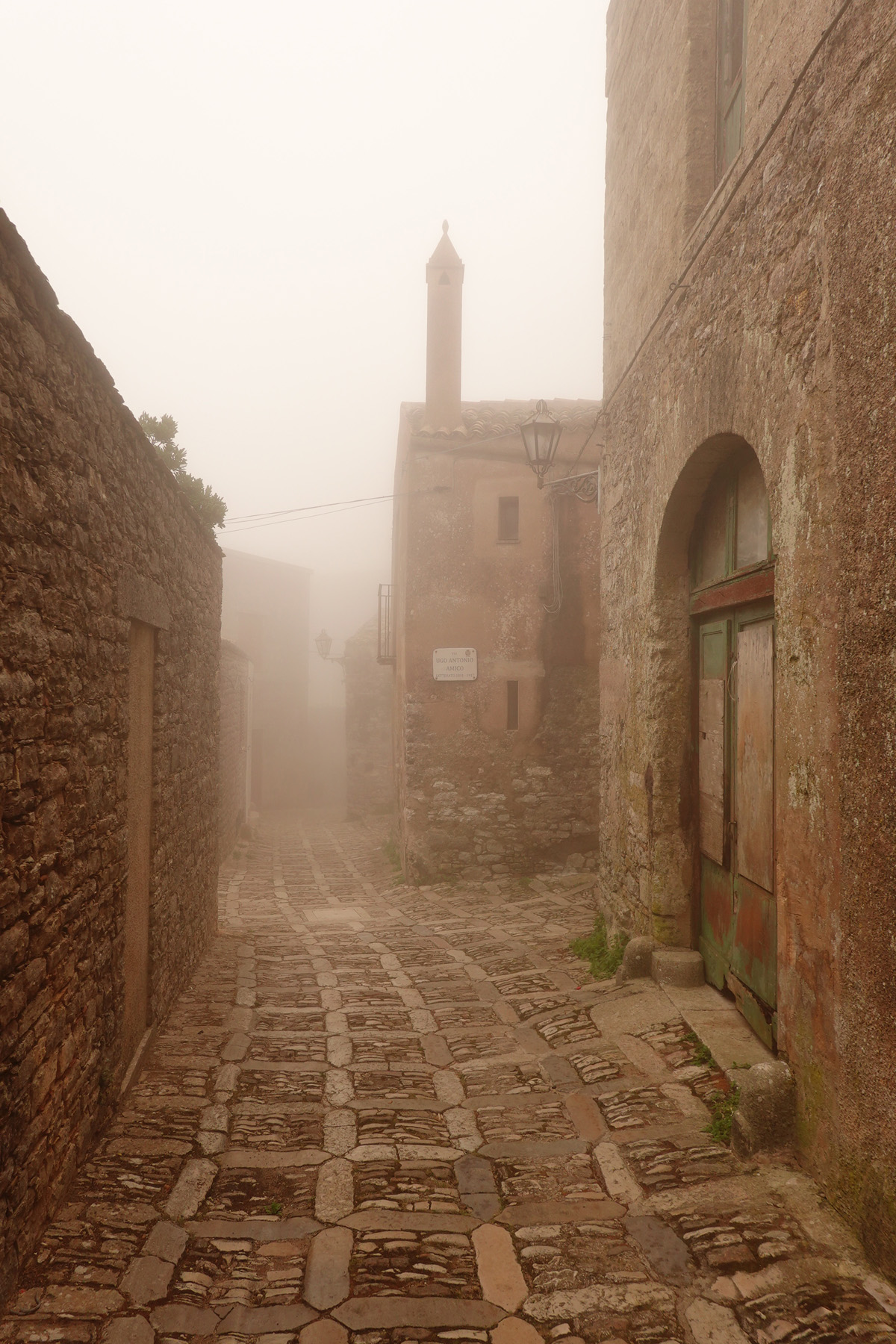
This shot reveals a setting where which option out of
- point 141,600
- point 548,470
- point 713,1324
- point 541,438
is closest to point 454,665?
point 548,470

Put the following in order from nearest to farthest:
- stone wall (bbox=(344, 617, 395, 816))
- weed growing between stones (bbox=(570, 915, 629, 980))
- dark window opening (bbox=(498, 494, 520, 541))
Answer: weed growing between stones (bbox=(570, 915, 629, 980)) < dark window opening (bbox=(498, 494, 520, 541)) < stone wall (bbox=(344, 617, 395, 816))

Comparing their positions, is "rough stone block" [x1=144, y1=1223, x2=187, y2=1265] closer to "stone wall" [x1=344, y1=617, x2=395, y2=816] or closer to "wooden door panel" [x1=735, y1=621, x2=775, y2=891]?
"wooden door panel" [x1=735, y1=621, x2=775, y2=891]

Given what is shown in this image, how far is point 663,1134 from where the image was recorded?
3.54 metres

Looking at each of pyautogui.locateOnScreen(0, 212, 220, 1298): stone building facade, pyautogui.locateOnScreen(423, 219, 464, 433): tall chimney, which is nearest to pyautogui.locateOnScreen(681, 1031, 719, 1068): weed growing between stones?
pyautogui.locateOnScreen(0, 212, 220, 1298): stone building facade

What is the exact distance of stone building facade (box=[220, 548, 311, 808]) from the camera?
22.7m

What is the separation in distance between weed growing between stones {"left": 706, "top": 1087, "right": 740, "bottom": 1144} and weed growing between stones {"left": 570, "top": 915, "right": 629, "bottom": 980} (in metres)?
1.83

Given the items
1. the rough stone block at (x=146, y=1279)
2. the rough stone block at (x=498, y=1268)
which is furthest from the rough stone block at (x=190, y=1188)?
the rough stone block at (x=498, y=1268)

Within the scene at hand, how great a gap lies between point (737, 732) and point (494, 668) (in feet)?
21.9

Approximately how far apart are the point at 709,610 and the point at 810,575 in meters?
1.74

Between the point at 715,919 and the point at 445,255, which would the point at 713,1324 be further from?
the point at 445,255

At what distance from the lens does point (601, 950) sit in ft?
20.8

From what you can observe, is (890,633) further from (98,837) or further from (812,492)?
(98,837)

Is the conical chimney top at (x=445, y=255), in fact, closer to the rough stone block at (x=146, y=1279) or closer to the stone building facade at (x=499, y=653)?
the stone building facade at (x=499, y=653)

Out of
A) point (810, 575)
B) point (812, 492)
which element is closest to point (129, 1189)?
point (810, 575)
